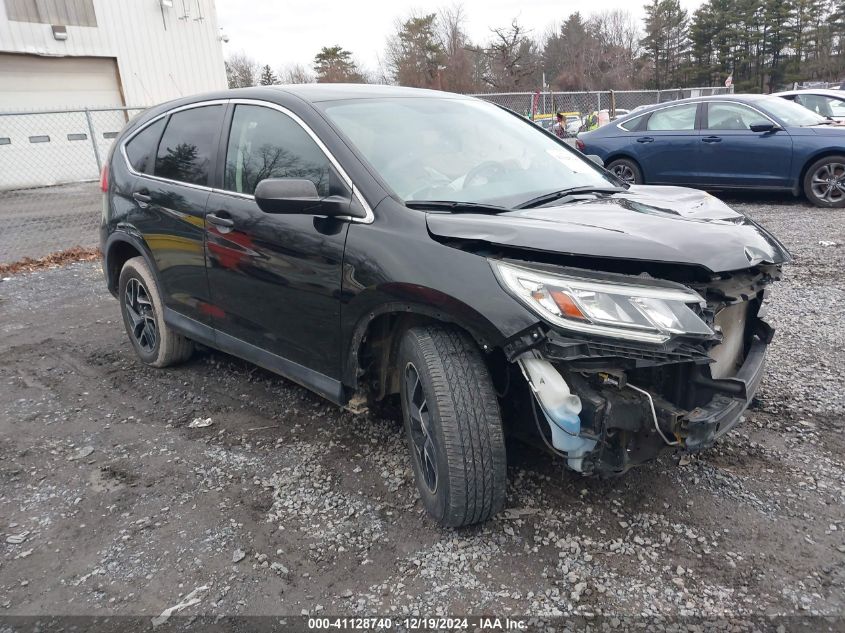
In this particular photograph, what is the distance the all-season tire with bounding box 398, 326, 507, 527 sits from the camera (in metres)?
2.35

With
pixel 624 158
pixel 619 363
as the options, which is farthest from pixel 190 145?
pixel 624 158

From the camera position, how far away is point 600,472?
7.66 ft

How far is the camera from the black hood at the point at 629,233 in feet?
7.29

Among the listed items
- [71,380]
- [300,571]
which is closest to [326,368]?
[300,571]

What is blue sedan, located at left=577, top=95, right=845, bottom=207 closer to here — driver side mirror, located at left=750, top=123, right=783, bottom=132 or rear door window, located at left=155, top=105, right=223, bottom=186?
driver side mirror, located at left=750, top=123, right=783, bottom=132

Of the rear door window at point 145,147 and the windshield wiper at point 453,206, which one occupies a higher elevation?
the rear door window at point 145,147

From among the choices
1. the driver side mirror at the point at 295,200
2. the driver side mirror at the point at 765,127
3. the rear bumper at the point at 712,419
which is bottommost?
the rear bumper at the point at 712,419

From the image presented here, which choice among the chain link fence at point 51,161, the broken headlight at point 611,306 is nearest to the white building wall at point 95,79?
the chain link fence at point 51,161

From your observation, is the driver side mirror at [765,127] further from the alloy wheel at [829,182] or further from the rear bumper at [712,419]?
the rear bumper at [712,419]

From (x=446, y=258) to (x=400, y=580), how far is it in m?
1.19

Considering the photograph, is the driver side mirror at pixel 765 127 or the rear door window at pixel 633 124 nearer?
the driver side mirror at pixel 765 127

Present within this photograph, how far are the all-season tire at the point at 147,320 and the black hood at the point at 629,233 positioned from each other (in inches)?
97.2


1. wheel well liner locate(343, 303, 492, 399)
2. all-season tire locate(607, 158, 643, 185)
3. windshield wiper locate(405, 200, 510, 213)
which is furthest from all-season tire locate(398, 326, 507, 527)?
all-season tire locate(607, 158, 643, 185)

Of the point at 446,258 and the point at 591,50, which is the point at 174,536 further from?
the point at 591,50
